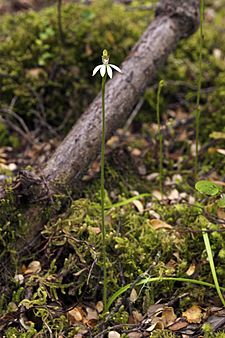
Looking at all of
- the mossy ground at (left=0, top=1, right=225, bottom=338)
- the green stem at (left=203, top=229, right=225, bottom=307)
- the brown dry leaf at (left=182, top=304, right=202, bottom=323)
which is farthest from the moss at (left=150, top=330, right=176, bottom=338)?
the green stem at (left=203, top=229, right=225, bottom=307)

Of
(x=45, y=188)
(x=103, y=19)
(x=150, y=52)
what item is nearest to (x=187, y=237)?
(x=45, y=188)

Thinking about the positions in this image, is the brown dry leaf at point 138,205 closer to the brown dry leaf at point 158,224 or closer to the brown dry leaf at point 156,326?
the brown dry leaf at point 158,224

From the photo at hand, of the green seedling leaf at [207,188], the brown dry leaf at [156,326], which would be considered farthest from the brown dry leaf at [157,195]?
the brown dry leaf at [156,326]

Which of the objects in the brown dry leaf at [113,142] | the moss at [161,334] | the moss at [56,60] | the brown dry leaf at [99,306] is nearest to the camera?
the moss at [161,334]

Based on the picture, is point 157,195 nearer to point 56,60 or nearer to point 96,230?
point 96,230

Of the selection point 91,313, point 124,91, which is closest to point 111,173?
point 124,91

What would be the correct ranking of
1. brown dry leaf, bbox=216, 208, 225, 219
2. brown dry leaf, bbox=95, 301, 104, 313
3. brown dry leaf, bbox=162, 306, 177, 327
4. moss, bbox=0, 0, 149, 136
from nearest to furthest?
brown dry leaf, bbox=162, 306, 177, 327 → brown dry leaf, bbox=95, 301, 104, 313 → brown dry leaf, bbox=216, 208, 225, 219 → moss, bbox=0, 0, 149, 136

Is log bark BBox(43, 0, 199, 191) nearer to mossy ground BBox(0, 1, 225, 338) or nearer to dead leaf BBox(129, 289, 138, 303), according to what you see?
mossy ground BBox(0, 1, 225, 338)
